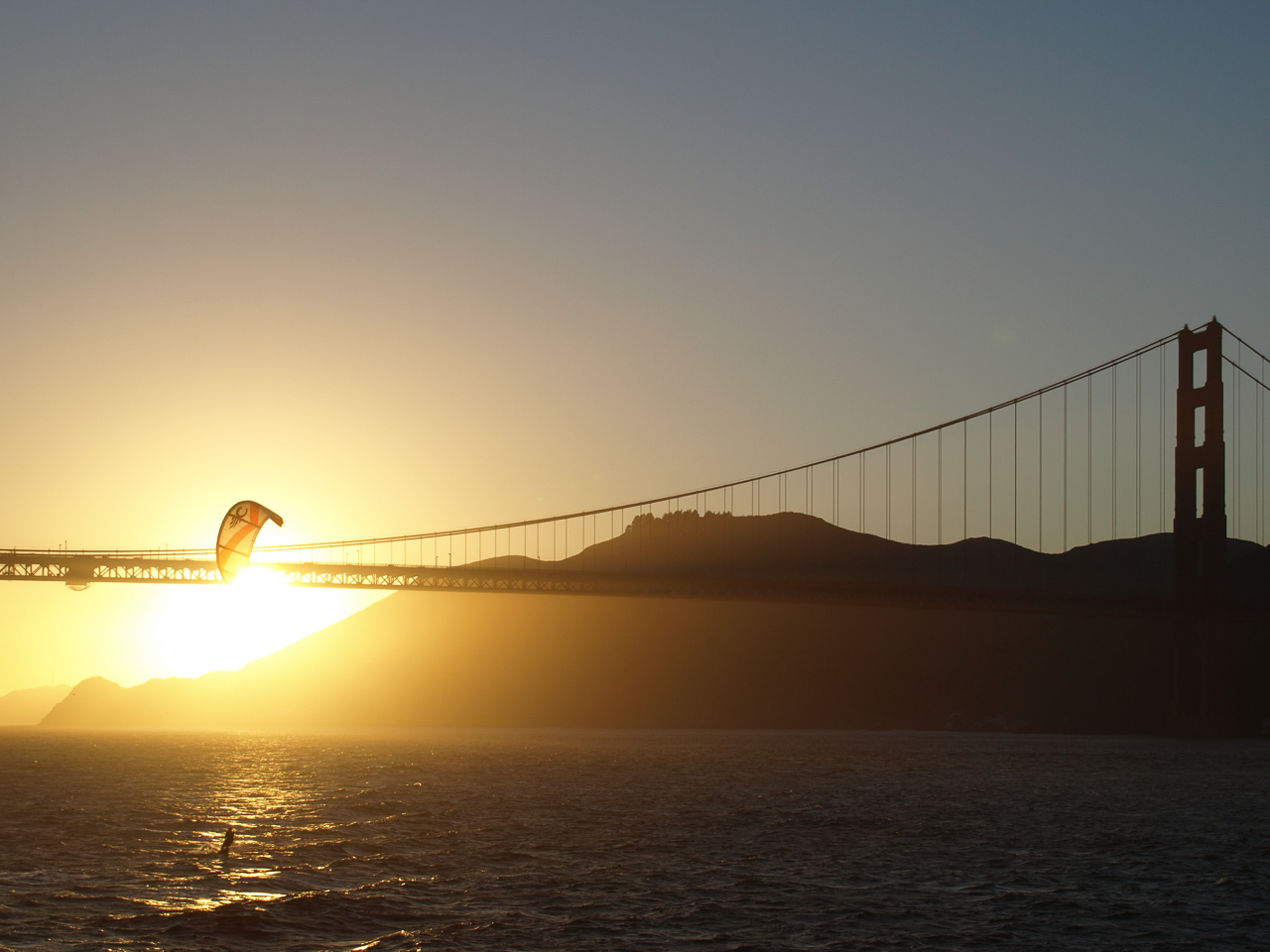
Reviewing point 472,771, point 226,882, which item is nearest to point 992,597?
point 472,771

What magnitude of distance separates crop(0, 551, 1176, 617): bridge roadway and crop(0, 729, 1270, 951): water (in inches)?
1015

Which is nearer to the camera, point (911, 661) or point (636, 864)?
point (636, 864)

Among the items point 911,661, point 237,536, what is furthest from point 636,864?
point 911,661

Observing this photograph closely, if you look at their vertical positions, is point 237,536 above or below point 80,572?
above

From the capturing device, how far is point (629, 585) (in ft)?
264

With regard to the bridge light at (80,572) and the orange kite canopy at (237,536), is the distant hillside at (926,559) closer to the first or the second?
the bridge light at (80,572)

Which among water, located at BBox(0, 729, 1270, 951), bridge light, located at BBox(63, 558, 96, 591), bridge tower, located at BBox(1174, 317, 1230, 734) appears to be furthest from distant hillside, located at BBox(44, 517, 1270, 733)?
water, located at BBox(0, 729, 1270, 951)

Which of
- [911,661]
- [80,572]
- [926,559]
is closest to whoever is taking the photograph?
[80,572]

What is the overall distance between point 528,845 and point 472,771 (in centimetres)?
3055

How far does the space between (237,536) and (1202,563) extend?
63349 mm

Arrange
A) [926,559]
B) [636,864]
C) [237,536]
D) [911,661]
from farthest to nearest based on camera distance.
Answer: [911,661]
[926,559]
[237,536]
[636,864]

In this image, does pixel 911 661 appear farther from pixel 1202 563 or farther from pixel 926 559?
pixel 1202 563

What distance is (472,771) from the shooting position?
5738 cm

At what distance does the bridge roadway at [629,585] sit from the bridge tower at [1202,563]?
2.11m
